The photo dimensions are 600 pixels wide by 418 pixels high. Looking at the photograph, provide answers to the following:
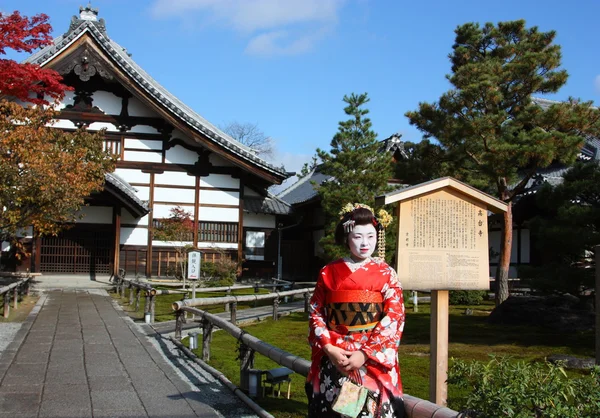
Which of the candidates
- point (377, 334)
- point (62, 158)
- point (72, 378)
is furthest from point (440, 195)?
point (62, 158)

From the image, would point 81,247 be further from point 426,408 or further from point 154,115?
point 426,408

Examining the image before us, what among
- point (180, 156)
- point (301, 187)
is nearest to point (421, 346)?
point (180, 156)

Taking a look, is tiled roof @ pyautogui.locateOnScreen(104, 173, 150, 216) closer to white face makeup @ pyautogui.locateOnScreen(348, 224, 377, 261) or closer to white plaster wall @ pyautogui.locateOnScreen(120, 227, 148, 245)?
white plaster wall @ pyautogui.locateOnScreen(120, 227, 148, 245)

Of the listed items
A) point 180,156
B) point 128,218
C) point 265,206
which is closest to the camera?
point 128,218

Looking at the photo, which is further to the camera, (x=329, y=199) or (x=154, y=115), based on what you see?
(x=154, y=115)

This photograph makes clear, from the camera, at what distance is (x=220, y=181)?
78.8 ft

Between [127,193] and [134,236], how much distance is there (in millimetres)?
2894

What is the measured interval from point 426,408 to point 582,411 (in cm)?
107

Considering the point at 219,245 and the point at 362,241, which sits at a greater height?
the point at 362,241

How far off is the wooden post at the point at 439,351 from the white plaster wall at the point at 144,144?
64.3 feet

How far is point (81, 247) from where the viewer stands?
22484 millimetres

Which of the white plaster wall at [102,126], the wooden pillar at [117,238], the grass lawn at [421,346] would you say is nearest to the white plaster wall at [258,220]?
the wooden pillar at [117,238]

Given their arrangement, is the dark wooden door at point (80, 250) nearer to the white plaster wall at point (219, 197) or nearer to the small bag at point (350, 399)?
the white plaster wall at point (219, 197)

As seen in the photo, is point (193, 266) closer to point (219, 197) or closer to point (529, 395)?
point (219, 197)
